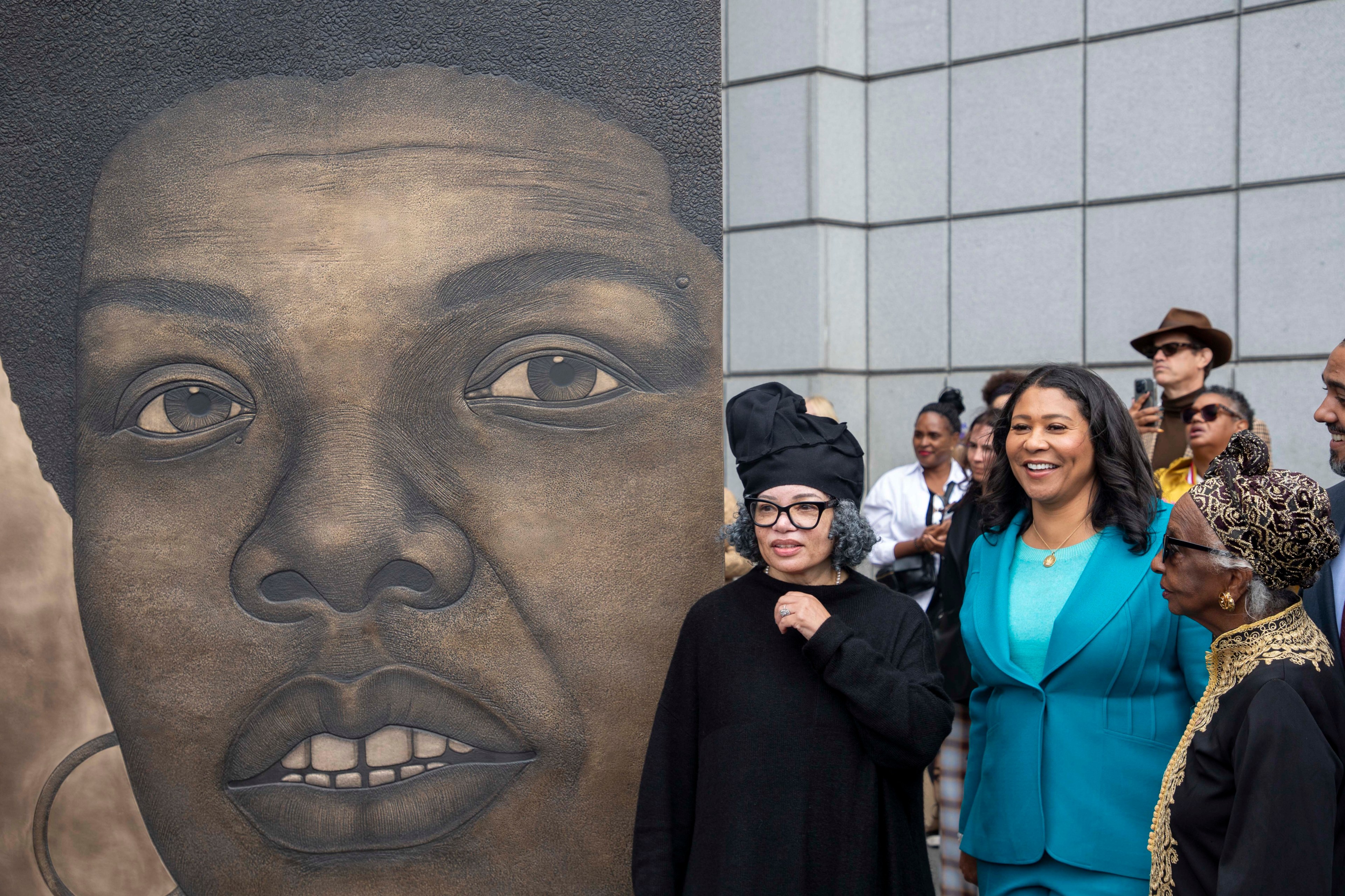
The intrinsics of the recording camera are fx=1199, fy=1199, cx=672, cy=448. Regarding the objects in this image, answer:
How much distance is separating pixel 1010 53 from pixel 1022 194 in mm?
800

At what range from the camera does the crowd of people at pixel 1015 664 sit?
1.93 meters

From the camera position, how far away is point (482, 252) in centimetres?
294

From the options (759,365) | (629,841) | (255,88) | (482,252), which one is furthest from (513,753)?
(759,365)

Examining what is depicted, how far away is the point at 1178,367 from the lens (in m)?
4.37

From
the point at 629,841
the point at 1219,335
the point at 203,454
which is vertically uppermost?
the point at 1219,335

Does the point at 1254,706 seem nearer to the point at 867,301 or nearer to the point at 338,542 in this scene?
the point at 338,542

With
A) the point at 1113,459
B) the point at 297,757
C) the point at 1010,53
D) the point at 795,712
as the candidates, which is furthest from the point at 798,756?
the point at 1010,53

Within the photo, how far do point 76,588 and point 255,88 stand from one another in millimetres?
1287

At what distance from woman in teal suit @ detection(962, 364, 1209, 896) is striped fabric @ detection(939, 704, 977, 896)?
0.33 m

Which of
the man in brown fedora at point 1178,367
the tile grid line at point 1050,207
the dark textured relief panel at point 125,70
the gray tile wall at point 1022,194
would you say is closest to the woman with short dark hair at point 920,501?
the man in brown fedora at point 1178,367

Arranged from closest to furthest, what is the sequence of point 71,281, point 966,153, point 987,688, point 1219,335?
point 987,688
point 71,281
point 1219,335
point 966,153

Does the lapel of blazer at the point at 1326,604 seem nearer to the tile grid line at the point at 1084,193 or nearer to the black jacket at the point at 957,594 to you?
the black jacket at the point at 957,594

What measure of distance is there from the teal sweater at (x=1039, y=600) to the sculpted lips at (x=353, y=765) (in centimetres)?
134

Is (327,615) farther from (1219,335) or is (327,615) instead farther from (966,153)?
(966,153)
